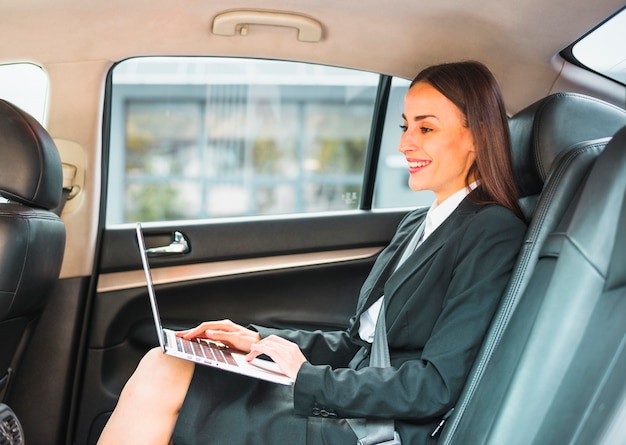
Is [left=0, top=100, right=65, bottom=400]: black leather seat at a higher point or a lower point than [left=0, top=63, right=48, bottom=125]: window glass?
lower

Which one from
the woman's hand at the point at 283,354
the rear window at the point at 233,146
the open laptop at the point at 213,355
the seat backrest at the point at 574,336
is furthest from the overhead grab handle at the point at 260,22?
the rear window at the point at 233,146

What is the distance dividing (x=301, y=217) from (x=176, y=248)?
0.42 meters

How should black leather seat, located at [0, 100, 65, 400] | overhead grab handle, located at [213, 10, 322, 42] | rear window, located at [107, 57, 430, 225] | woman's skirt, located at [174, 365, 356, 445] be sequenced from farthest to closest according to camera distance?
rear window, located at [107, 57, 430, 225], overhead grab handle, located at [213, 10, 322, 42], black leather seat, located at [0, 100, 65, 400], woman's skirt, located at [174, 365, 356, 445]

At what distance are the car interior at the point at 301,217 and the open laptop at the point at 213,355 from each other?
1.23ft

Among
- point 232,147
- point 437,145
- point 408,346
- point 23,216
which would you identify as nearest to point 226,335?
point 408,346

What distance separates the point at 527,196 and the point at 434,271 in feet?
1.06

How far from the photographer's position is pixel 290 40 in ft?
7.73

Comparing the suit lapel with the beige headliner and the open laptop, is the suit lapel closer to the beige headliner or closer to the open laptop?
the open laptop

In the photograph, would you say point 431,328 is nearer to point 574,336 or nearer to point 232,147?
point 574,336

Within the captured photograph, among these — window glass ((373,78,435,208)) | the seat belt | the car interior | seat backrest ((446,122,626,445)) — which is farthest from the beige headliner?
the seat belt

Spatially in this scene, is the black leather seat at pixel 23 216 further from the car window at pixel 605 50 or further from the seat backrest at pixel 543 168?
the car window at pixel 605 50

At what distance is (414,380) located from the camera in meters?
1.58

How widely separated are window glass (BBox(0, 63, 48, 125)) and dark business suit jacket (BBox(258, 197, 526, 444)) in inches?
46.2

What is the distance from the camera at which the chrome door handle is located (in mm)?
2564
